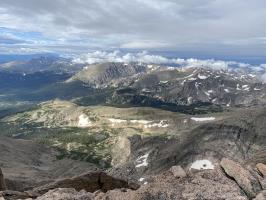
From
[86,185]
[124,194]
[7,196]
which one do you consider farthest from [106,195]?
[86,185]

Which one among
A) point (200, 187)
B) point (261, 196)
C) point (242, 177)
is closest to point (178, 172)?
point (200, 187)

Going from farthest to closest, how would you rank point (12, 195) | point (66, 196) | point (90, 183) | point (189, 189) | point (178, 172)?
point (90, 183) → point (12, 195) → point (178, 172) → point (66, 196) → point (189, 189)

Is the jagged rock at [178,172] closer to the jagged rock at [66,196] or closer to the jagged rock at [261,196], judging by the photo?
the jagged rock at [261,196]

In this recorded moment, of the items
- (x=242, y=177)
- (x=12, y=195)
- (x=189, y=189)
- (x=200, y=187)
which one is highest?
(x=242, y=177)

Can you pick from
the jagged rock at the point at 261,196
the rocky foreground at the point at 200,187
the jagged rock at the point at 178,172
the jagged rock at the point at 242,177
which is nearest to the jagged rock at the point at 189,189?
the rocky foreground at the point at 200,187

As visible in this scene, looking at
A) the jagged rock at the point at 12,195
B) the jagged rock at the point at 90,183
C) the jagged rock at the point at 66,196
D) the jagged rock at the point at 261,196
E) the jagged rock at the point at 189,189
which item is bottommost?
the jagged rock at the point at 90,183

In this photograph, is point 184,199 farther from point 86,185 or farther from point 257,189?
point 86,185

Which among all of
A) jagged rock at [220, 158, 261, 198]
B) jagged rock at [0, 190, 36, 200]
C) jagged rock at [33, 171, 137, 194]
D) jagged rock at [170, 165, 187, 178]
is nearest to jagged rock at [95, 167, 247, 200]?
jagged rock at [170, 165, 187, 178]

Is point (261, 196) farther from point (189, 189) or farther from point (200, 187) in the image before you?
point (189, 189)
